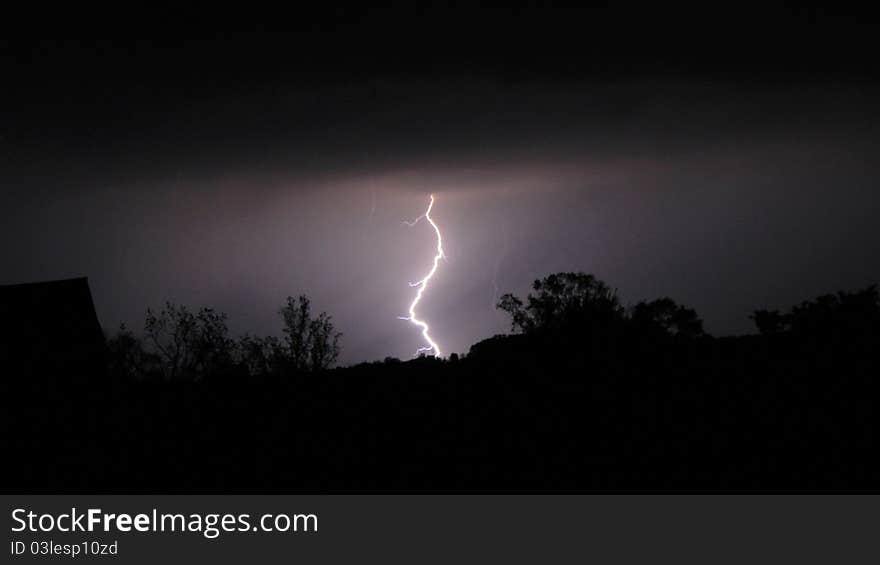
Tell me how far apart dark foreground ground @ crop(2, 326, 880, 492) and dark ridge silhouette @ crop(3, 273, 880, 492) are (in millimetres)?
39

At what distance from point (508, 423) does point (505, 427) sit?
0.19 meters

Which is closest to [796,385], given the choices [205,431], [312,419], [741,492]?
[741,492]

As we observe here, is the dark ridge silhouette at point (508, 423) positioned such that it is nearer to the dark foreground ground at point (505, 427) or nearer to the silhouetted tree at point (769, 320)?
the dark foreground ground at point (505, 427)

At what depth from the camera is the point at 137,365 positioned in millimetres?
30609

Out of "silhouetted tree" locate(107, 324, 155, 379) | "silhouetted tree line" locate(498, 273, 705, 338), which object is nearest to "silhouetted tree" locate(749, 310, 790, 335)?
"silhouetted tree line" locate(498, 273, 705, 338)

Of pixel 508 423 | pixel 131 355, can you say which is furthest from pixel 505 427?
pixel 131 355

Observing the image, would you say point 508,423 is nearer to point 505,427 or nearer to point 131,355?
point 505,427

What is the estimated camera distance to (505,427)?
12.3m

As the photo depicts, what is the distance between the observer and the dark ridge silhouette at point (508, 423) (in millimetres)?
10164

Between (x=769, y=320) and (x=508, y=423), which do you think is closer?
(x=508, y=423)

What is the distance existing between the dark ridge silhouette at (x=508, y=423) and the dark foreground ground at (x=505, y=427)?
0.04 meters

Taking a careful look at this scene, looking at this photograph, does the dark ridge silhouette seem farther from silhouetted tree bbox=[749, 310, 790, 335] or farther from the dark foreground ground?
silhouetted tree bbox=[749, 310, 790, 335]

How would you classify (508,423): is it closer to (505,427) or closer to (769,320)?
(505,427)
